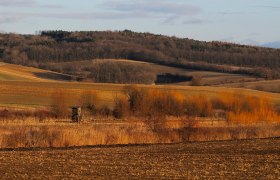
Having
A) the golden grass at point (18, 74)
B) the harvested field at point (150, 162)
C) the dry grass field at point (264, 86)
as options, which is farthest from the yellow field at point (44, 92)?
the harvested field at point (150, 162)

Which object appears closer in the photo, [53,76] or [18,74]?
[18,74]

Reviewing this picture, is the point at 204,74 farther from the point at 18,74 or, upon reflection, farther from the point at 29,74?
the point at 18,74

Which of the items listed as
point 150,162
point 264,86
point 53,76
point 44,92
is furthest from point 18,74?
point 150,162

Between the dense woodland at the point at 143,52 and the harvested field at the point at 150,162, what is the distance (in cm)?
10162

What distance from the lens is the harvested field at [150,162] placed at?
1892 cm

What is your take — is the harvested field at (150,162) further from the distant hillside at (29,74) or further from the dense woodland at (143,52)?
the dense woodland at (143,52)

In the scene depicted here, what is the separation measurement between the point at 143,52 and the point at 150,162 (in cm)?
13939

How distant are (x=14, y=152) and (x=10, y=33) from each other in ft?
550

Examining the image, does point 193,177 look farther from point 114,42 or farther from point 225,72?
point 114,42

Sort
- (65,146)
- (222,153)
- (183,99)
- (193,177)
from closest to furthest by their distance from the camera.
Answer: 1. (193,177)
2. (222,153)
3. (65,146)
4. (183,99)

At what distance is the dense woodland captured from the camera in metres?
145

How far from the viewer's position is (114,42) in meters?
183

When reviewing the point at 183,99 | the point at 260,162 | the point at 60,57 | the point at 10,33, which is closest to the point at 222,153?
the point at 260,162

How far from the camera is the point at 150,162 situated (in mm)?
22203
